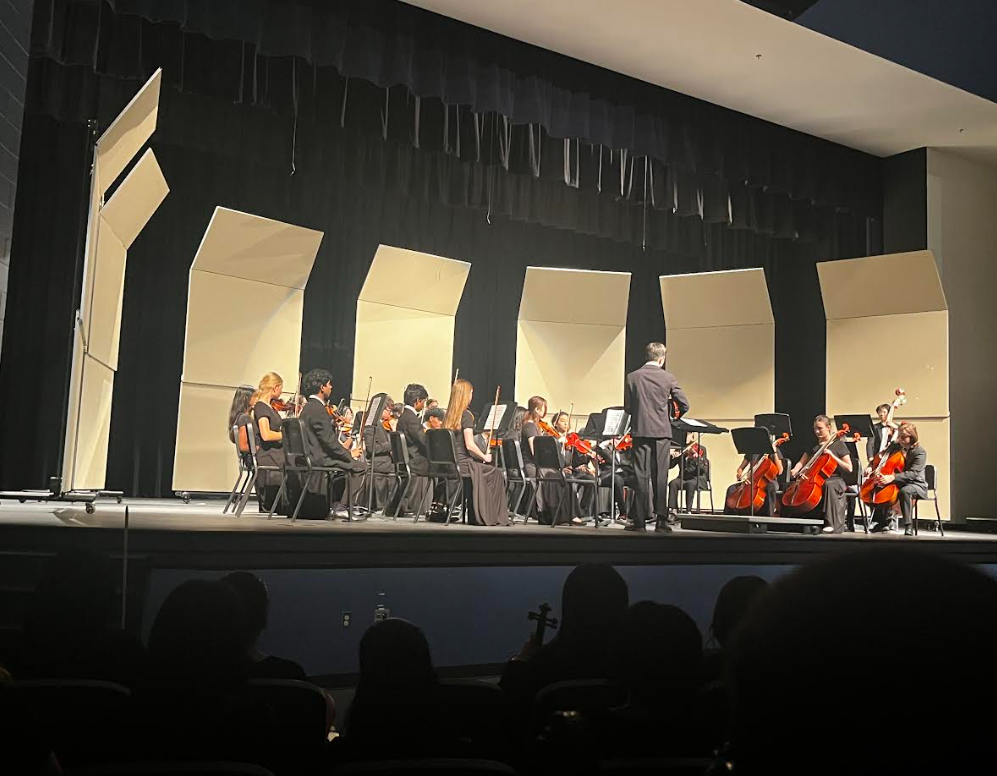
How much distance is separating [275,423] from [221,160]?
5.29 metres

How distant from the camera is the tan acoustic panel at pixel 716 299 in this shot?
492 inches

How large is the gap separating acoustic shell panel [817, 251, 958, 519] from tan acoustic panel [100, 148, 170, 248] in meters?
7.91

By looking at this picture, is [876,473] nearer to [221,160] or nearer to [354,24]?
[354,24]

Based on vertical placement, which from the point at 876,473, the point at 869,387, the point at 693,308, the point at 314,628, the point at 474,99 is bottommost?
the point at 314,628

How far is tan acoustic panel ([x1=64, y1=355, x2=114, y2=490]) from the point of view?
7676 mm

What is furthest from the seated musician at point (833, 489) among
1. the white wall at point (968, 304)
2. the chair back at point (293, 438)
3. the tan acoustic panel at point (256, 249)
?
the tan acoustic panel at point (256, 249)

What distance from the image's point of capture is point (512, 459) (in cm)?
814

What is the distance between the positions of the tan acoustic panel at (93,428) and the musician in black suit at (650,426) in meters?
4.07

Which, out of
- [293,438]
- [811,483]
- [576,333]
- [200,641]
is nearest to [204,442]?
[293,438]

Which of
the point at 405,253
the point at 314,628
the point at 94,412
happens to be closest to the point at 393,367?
the point at 405,253

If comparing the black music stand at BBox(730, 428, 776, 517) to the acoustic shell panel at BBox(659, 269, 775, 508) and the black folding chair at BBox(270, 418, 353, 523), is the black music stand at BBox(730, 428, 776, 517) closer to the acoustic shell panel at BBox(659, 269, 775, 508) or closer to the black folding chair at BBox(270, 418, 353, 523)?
the black folding chair at BBox(270, 418, 353, 523)

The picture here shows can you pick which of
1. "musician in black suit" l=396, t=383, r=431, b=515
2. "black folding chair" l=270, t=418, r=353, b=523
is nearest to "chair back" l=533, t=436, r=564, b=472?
"musician in black suit" l=396, t=383, r=431, b=515

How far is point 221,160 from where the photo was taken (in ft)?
37.2

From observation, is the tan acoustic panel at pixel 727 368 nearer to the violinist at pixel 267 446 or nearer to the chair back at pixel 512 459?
the chair back at pixel 512 459
